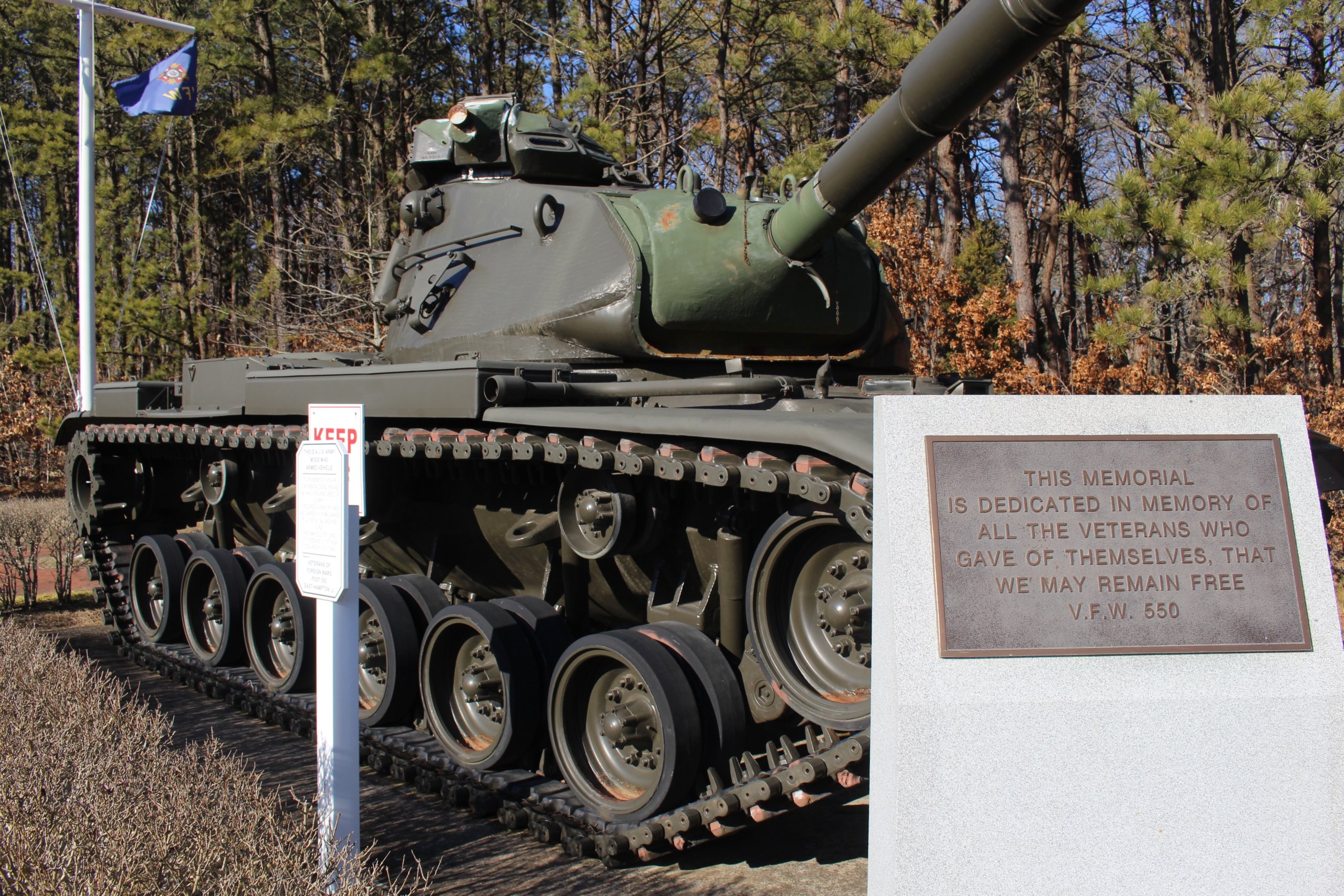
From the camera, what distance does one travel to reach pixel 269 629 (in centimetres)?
704

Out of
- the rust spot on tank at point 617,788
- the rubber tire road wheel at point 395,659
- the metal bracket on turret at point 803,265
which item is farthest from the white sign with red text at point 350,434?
the metal bracket on turret at point 803,265

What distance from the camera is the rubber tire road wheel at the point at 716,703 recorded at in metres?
4.46

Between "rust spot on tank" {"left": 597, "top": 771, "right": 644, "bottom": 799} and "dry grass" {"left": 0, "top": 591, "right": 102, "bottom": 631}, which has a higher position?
"dry grass" {"left": 0, "top": 591, "right": 102, "bottom": 631}

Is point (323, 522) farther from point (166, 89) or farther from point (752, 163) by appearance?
point (752, 163)

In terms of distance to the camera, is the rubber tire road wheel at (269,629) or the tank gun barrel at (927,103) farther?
the rubber tire road wheel at (269,629)

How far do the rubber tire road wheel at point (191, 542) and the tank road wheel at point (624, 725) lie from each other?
4020mm

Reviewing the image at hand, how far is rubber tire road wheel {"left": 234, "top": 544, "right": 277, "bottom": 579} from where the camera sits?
7191 millimetres

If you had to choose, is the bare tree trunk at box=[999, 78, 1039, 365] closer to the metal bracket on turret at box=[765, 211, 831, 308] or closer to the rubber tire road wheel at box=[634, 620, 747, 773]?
the metal bracket on turret at box=[765, 211, 831, 308]

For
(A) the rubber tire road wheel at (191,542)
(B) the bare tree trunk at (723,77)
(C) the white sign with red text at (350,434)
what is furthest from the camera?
(B) the bare tree trunk at (723,77)

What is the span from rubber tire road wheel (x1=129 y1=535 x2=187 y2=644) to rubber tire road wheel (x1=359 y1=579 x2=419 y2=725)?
2.70 metres

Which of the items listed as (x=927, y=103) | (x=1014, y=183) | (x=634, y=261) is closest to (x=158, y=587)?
(x=634, y=261)

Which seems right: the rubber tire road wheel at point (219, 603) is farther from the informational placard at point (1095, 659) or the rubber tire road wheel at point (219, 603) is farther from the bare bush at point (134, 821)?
the informational placard at point (1095, 659)

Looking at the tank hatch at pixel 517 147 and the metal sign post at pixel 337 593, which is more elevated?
the tank hatch at pixel 517 147

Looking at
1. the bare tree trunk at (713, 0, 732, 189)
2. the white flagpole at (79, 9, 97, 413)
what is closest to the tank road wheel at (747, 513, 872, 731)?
the white flagpole at (79, 9, 97, 413)
